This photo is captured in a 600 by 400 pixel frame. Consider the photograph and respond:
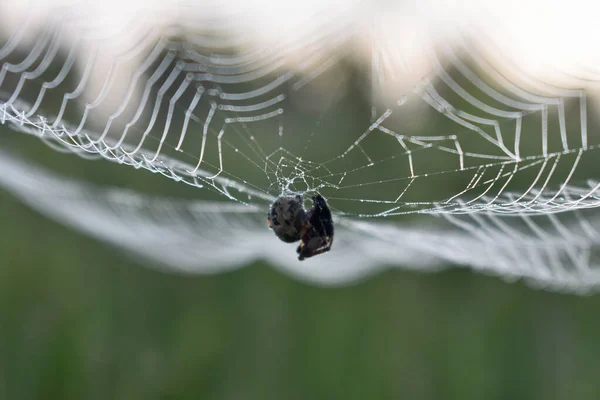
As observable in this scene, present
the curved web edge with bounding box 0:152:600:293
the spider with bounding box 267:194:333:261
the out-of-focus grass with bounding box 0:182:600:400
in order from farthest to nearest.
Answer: the out-of-focus grass with bounding box 0:182:600:400 → the curved web edge with bounding box 0:152:600:293 → the spider with bounding box 267:194:333:261

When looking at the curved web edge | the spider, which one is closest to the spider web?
the curved web edge

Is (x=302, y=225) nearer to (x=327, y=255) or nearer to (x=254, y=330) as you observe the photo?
(x=327, y=255)

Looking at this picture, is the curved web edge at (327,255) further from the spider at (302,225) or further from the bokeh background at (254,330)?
the spider at (302,225)

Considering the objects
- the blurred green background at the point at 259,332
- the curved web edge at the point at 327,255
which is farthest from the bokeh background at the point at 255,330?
the curved web edge at the point at 327,255

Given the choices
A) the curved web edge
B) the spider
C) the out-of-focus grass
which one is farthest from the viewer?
the out-of-focus grass

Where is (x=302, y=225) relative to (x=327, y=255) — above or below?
below

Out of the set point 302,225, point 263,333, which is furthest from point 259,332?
point 302,225

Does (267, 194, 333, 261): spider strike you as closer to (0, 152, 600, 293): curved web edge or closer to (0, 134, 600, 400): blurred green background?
(0, 152, 600, 293): curved web edge
